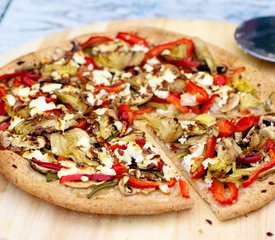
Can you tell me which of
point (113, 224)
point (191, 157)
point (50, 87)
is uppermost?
point (50, 87)

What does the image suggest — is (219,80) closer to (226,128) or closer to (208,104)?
(208,104)

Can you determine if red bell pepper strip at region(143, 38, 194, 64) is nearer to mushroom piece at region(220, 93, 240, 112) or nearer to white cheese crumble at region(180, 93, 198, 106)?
white cheese crumble at region(180, 93, 198, 106)

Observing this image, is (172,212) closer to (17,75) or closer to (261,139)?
(261,139)

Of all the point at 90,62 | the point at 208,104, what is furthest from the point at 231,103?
the point at 90,62

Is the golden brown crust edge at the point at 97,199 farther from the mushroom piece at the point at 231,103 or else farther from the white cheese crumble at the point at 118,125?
the mushroom piece at the point at 231,103

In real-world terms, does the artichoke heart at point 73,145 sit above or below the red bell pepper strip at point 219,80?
above

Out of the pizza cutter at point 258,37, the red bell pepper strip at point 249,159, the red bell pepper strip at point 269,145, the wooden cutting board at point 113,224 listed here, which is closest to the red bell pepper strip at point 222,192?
the wooden cutting board at point 113,224
